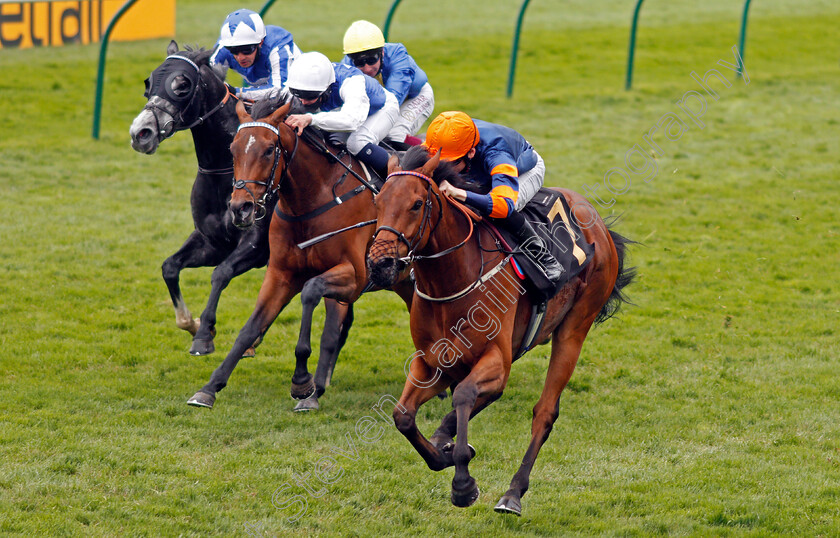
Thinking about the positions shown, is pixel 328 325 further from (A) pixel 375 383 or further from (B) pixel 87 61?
(B) pixel 87 61

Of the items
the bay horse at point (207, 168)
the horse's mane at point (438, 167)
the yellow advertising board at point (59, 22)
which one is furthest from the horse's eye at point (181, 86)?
the yellow advertising board at point (59, 22)

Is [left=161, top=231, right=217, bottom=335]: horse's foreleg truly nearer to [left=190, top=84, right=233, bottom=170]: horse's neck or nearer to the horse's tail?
[left=190, top=84, right=233, bottom=170]: horse's neck

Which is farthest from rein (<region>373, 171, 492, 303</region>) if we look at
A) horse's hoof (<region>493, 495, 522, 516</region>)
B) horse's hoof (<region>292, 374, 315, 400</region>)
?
horse's hoof (<region>292, 374, 315, 400</region>)

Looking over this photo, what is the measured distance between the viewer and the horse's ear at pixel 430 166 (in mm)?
4527

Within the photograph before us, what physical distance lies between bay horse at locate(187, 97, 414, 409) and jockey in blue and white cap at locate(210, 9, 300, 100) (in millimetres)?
750

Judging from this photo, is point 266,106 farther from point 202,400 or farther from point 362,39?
point 202,400

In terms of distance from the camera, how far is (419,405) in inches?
189

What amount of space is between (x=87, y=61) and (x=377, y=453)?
540 inches

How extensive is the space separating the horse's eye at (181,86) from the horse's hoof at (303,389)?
2059 millimetres

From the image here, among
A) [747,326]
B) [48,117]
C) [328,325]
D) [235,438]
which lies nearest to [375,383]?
[328,325]

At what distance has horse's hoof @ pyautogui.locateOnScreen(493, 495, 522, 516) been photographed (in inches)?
194

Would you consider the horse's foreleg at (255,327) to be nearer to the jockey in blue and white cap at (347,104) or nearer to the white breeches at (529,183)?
the jockey in blue and white cap at (347,104)

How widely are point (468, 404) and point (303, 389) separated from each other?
2102mm

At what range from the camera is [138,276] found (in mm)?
9562
